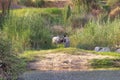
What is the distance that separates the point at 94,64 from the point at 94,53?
137cm

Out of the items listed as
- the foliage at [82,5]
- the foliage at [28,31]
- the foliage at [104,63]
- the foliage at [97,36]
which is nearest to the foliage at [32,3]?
the foliage at [82,5]

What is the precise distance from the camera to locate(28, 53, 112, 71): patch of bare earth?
21641 millimetres

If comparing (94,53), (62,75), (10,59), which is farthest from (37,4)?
(10,59)

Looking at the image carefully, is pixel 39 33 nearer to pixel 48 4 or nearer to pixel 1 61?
pixel 1 61

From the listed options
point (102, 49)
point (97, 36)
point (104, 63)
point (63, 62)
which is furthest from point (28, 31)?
point (104, 63)

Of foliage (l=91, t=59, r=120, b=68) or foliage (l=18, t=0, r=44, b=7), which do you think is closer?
foliage (l=91, t=59, r=120, b=68)

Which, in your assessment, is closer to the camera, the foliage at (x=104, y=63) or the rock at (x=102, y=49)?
the foliage at (x=104, y=63)

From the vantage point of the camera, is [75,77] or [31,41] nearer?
[75,77]

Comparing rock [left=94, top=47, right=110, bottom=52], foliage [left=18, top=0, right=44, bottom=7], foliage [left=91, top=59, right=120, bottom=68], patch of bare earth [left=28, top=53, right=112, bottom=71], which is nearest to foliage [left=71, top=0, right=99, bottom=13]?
foliage [left=18, top=0, right=44, bottom=7]

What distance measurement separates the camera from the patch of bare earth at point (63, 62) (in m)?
21.6

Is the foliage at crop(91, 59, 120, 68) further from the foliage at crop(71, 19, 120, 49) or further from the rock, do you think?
the foliage at crop(71, 19, 120, 49)

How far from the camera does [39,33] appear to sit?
26344 millimetres

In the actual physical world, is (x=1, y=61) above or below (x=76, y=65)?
above

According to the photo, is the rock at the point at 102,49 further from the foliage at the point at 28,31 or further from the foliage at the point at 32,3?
the foliage at the point at 32,3
